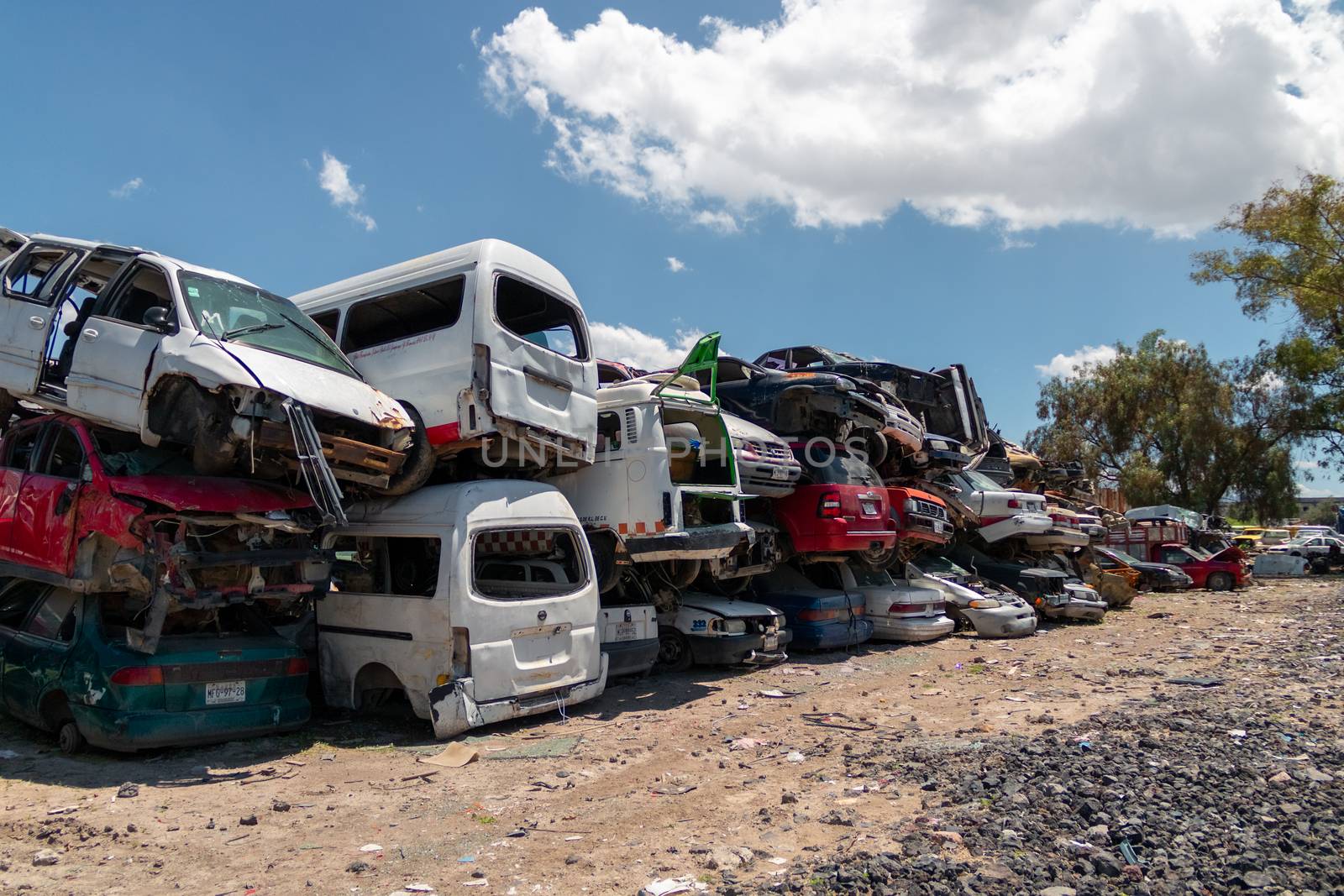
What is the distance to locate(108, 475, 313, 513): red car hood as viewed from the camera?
5672 mm

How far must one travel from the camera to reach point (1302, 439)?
1220 inches

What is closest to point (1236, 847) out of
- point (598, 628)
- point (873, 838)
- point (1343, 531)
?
point (873, 838)

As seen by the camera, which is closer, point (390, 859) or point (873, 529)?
point (390, 859)

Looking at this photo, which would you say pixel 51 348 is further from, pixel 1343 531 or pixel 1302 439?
pixel 1343 531

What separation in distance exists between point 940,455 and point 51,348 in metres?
12.3

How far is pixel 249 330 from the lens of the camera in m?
6.53

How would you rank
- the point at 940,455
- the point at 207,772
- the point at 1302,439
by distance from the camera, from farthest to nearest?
the point at 1302,439, the point at 940,455, the point at 207,772

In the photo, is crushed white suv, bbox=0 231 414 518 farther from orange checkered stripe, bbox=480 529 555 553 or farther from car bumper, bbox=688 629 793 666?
car bumper, bbox=688 629 793 666

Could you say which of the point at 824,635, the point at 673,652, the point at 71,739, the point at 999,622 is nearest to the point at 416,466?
the point at 71,739

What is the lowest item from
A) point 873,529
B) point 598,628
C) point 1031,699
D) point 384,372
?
point 1031,699

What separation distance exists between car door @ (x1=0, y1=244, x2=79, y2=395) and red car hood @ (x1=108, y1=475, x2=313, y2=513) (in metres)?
1.75

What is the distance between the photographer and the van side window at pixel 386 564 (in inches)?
285

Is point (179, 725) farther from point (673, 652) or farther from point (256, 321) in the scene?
point (673, 652)

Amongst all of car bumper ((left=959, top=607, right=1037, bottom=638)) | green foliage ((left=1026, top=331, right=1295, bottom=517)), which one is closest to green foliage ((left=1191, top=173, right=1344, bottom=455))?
green foliage ((left=1026, top=331, right=1295, bottom=517))
